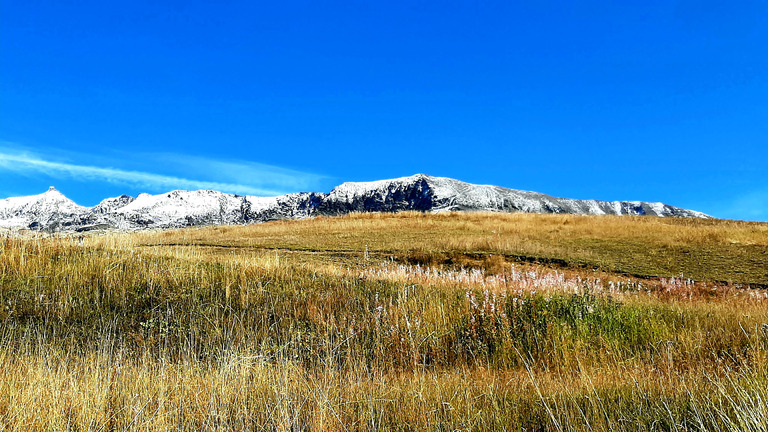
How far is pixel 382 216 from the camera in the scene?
1558 inches

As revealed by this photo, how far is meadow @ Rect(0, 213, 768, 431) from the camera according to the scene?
3.92m

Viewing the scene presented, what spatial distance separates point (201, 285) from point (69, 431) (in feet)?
20.4

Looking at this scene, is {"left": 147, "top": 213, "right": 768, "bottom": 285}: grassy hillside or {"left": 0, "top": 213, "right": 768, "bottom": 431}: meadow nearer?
{"left": 0, "top": 213, "right": 768, "bottom": 431}: meadow

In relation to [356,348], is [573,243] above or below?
above

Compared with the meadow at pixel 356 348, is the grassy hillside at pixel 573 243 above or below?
above

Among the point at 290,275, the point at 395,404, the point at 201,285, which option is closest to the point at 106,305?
the point at 201,285

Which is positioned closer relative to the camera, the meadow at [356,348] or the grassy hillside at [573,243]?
the meadow at [356,348]

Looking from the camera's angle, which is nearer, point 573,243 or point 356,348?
point 356,348

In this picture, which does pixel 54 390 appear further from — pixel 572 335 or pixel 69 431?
pixel 572 335

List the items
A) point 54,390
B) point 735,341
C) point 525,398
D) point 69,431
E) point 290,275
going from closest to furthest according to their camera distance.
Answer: point 69,431, point 54,390, point 525,398, point 735,341, point 290,275

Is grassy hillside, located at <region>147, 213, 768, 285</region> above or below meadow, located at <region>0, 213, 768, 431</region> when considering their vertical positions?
above

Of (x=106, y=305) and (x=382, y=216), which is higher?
(x=382, y=216)

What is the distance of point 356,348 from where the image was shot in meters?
6.71

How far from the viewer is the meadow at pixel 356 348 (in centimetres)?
392
